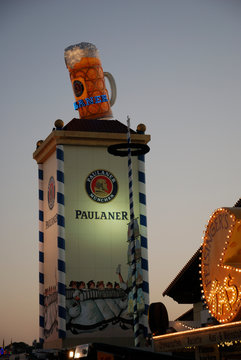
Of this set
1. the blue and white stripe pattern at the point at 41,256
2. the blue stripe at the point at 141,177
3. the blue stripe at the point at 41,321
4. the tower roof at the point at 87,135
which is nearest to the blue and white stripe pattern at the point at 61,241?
the tower roof at the point at 87,135

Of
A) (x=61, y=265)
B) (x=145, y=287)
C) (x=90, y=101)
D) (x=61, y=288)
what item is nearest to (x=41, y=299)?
(x=61, y=288)

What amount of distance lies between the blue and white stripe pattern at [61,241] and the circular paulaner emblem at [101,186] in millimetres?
1824

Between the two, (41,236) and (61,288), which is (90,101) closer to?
(41,236)

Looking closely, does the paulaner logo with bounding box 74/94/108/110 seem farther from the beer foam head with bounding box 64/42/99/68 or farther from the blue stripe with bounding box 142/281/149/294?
the blue stripe with bounding box 142/281/149/294

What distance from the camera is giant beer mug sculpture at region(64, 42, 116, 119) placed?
55344 mm

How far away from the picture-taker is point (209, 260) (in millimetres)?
25156

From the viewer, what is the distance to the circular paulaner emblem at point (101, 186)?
172ft

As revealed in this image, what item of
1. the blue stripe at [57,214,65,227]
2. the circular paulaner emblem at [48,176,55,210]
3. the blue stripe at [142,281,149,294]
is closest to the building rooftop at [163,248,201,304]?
the blue stripe at [142,281,149,294]

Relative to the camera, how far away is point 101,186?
5269 centimetres

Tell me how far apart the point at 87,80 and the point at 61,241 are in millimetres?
11218

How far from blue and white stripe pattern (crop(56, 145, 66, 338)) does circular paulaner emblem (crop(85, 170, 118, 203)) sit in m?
1.82

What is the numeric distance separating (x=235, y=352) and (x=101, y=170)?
91.8 feet

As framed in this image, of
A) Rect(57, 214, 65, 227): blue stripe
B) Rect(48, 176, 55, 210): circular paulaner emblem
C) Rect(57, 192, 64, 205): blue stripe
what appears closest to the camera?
Rect(57, 214, 65, 227): blue stripe

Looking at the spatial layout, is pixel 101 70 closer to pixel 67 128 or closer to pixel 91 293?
pixel 67 128
